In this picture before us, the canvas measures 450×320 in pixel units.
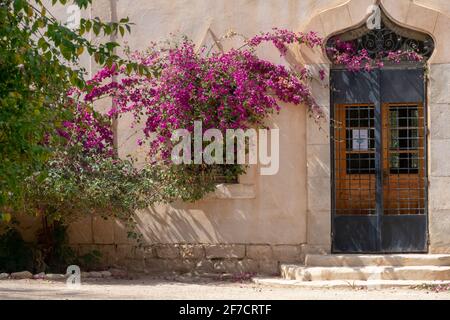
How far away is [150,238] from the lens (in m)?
12.1

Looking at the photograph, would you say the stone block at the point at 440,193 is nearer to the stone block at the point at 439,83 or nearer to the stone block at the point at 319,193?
the stone block at the point at 439,83

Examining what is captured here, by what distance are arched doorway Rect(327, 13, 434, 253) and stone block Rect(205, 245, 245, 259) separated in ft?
4.10

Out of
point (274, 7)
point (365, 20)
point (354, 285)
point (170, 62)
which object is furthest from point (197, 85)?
point (354, 285)

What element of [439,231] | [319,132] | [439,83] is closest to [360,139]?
[319,132]

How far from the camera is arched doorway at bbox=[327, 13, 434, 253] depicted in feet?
38.6

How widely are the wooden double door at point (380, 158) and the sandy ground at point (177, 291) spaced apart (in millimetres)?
1356

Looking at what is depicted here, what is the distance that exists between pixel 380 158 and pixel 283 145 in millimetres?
1285

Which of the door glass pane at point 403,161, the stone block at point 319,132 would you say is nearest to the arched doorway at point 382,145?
the door glass pane at point 403,161

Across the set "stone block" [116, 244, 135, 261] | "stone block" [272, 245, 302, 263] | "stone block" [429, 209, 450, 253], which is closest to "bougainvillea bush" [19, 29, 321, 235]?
"stone block" [116, 244, 135, 261]

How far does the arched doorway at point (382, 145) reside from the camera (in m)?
11.8

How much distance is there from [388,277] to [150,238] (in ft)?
10.6
